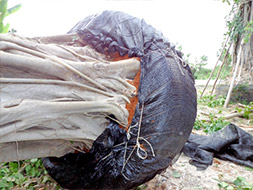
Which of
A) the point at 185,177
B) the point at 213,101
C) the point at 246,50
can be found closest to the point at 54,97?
the point at 185,177

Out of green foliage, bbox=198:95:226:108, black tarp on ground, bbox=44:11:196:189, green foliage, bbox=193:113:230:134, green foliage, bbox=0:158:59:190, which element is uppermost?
black tarp on ground, bbox=44:11:196:189

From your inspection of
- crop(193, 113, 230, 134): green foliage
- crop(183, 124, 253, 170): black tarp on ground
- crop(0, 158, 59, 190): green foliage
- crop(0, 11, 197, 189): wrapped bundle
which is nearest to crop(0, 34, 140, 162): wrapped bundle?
crop(0, 11, 197, 189): wrapped bundle

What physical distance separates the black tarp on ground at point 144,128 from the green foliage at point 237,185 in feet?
1.68

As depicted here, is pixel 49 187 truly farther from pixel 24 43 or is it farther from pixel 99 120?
pixel 24 43

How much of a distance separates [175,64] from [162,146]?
0.56m

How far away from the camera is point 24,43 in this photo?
45.1 inches

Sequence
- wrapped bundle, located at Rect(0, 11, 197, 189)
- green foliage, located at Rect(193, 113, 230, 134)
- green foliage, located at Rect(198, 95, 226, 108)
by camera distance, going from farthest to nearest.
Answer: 1. green foliage, located at Rect(198, 95, 226, 108)
2. green foliage, located at Rect(193, 113, 230, 134)
3. wrapped bundle, located at Rect(0, 11, 197, 189)

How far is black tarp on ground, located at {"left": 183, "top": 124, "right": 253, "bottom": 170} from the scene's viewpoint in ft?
6.19

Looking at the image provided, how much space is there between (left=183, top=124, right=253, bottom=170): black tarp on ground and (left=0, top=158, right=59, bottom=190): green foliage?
52.9 inches

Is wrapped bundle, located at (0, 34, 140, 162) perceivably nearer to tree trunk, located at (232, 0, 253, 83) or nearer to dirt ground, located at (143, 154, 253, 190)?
dirt ground, located at (143, 154, 253, 190)

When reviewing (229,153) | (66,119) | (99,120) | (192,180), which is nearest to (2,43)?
(66,119)

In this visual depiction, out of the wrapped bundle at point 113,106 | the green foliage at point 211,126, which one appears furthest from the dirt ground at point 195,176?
the green foliage at point 211,126

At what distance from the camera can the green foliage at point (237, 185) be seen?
143cm

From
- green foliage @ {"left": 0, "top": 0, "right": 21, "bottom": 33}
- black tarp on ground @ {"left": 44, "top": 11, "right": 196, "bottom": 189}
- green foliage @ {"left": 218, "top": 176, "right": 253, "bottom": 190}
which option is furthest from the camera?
green foliage @ {"left": 0, "top": 0, "right": 21, "bottom": 33}
